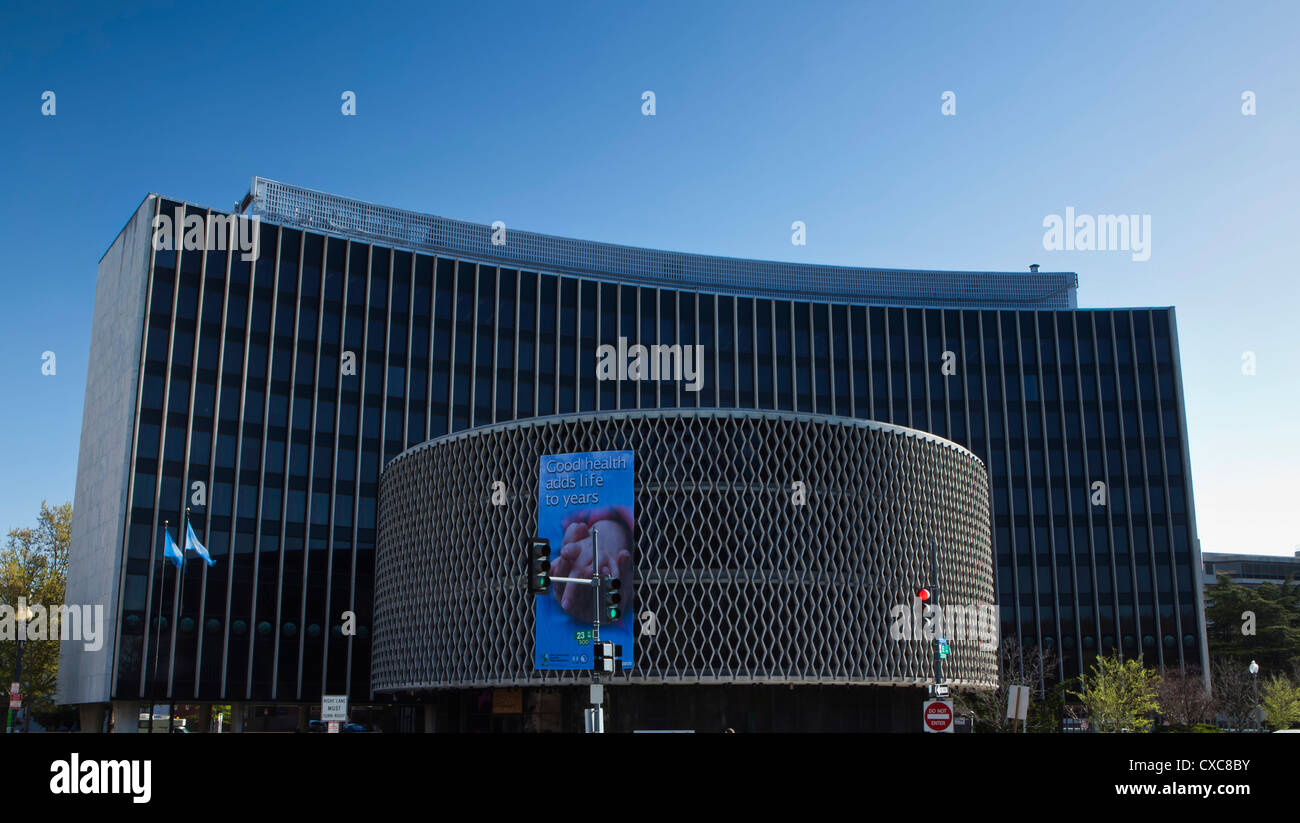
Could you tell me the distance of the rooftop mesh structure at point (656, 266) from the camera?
258 feet

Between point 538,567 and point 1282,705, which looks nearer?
point 538,567

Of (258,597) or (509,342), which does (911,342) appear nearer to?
(509,342)

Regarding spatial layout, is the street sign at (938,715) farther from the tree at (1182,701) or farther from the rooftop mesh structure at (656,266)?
the rooftop mesh structure at (656,266)

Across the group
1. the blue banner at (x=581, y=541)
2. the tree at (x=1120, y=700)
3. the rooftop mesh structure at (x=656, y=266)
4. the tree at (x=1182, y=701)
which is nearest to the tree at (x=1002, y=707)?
the tree at (x=1120, y=700)

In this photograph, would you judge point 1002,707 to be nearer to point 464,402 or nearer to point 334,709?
point 334,709

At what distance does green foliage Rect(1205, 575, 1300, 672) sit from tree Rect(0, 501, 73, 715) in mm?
86822

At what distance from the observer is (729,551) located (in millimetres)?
43750

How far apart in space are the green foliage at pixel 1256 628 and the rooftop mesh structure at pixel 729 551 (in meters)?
52.1

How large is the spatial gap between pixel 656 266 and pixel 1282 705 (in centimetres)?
5316

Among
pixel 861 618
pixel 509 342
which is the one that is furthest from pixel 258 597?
pixel 861 618

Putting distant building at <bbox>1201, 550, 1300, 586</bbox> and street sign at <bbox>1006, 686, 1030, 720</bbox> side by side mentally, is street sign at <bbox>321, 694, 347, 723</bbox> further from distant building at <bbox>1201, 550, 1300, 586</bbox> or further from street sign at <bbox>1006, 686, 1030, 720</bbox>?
distant building at <bbox>1201, 550, 1300, 586</bbox>

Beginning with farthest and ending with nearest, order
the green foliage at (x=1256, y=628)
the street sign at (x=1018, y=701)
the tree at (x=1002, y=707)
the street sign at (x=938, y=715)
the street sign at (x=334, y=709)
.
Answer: the green foliage at (x=1256, y=628) < the tree at (x=1002, y=707) < the street sign at (x=334, y=709) < the street sign at (x=1018, y=701) < the street sign at (x=938, y=715)

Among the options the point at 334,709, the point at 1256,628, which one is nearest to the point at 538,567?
the point at 334,709

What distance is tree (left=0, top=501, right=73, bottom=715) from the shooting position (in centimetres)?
7625
